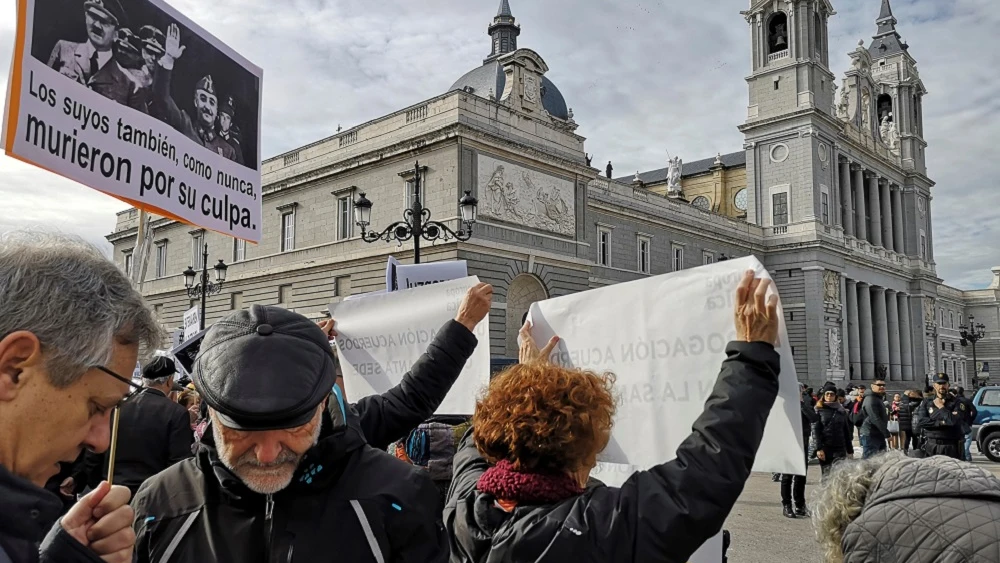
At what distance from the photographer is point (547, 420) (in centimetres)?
181

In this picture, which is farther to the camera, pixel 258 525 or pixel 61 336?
pixel 258 525

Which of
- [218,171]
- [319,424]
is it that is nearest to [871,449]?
[218,171]

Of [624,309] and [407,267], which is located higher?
[407,267]

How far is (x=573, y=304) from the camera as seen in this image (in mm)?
3271

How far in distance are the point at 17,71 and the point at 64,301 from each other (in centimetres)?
240

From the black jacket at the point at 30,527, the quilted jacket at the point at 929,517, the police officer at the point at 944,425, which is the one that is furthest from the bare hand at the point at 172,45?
the police officer at the point at 944,425

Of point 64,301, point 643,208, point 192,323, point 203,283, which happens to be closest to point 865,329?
point 643,208

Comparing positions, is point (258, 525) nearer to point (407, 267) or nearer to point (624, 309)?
point (624, 309)

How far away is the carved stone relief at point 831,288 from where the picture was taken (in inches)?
1731

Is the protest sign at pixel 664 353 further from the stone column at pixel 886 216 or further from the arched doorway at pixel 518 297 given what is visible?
the stone column at pixel 886 216

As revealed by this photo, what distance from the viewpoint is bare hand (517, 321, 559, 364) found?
3.02 meters

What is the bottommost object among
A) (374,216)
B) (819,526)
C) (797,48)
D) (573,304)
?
(819,526)

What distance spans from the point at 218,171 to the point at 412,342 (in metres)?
1.50

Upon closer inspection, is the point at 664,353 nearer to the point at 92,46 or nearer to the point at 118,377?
the point at 118,377
